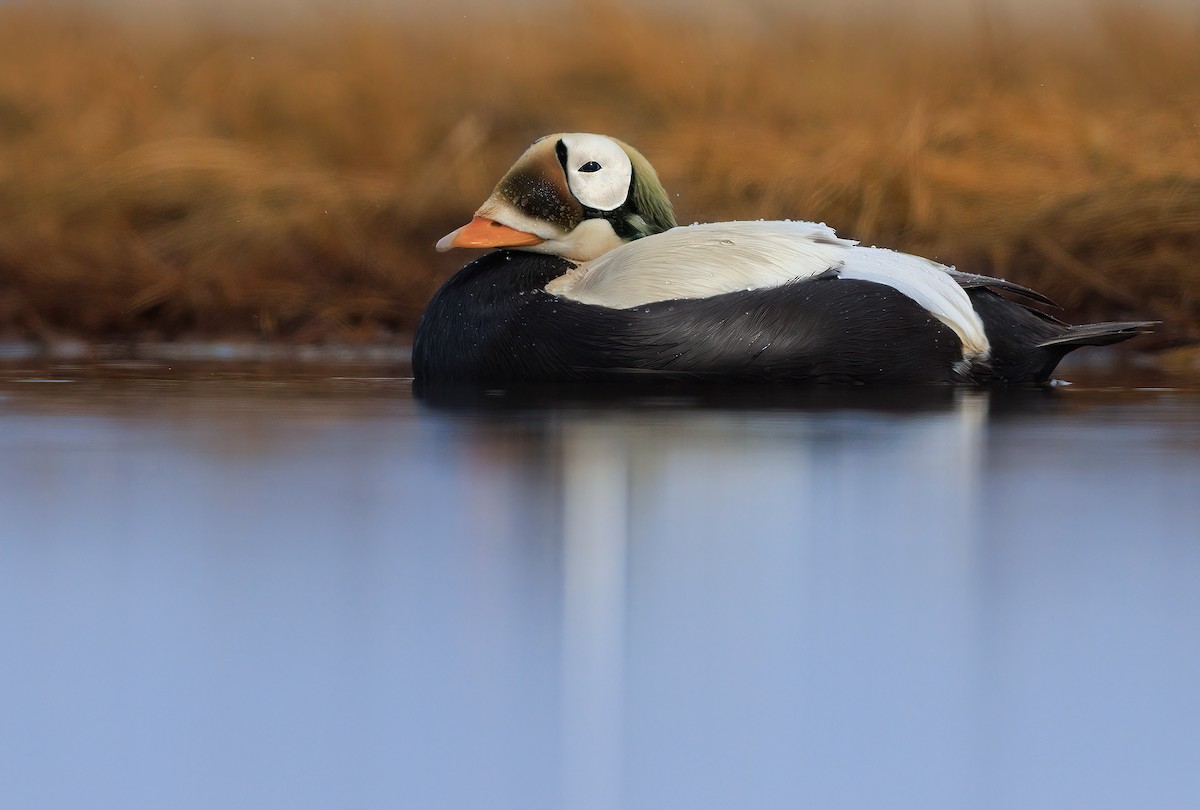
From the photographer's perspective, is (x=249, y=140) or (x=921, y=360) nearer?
(x=921, y=360)

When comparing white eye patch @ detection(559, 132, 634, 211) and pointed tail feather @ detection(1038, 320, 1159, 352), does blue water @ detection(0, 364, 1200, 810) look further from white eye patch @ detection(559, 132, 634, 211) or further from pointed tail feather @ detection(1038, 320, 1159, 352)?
white eye patch @ detection(559, 132, 634, 211)

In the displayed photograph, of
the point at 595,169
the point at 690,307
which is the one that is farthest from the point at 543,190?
the point at 690,307

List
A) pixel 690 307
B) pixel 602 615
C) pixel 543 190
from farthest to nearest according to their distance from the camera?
pixel 543 190, pixel 690 307, pixel 602 615

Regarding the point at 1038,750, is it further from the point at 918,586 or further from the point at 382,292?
the point at 382,292

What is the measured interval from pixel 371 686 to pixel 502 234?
152 inches

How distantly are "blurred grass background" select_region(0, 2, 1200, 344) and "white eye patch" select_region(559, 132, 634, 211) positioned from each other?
7.14 ft

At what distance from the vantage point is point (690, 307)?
214 inches

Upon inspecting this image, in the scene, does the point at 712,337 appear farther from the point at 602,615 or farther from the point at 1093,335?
the point at 602,615

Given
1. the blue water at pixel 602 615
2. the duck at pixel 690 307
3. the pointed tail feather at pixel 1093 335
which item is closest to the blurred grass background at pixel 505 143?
the pointed tail feather at pixel 1093 335

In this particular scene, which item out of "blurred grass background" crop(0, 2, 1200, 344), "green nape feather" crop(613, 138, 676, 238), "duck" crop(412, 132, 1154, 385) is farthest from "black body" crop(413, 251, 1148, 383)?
"blurred grass background" crop(0, 2, 1200, 344)

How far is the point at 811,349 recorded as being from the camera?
5539 mm

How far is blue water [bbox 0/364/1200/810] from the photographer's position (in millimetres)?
1906

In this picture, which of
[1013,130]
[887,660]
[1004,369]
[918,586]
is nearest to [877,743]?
[887,660]

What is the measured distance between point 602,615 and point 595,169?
3648 millimetres
